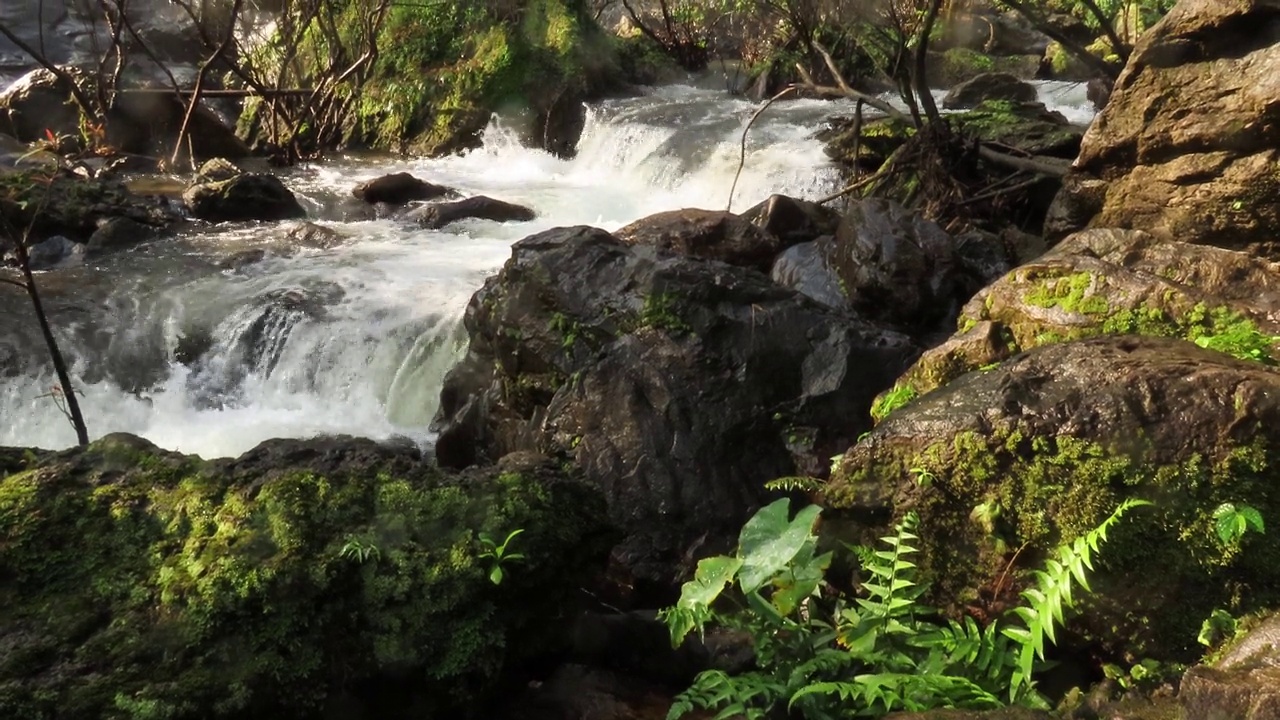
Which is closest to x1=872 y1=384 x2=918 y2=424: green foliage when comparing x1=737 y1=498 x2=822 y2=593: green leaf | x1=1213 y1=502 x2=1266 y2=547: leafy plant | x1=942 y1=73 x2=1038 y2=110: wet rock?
x1=737 y1=498 x2=822 y2=593: green leaf

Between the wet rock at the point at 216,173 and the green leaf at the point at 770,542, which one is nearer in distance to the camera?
the green leaf at the point at 770,542

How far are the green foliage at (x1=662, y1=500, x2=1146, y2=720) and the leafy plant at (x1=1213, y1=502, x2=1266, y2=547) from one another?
253 mm

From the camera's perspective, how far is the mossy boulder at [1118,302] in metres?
3.72

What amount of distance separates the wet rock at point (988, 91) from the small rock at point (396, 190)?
28.4ft

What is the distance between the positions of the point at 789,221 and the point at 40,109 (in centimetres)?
1428

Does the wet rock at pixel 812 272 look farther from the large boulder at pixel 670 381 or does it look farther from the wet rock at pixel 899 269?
the large boulder at pixel 670 381

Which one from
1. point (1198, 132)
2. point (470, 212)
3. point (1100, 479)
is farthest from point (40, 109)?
point (1100, 479)

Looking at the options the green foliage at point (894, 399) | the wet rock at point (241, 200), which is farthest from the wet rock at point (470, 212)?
the green foliage at point (894, 399)

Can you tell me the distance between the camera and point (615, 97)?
59.3 ft

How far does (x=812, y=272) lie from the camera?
6.99 meters

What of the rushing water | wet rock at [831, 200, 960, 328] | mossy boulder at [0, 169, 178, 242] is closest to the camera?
wet rock at [831, 200, 960, 328]

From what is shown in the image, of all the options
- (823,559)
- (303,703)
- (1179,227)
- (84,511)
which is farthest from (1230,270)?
(84,511)

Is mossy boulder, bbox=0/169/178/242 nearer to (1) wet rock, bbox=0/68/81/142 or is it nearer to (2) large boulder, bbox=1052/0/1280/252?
(1) wet rock, bbox=0/68/81/142

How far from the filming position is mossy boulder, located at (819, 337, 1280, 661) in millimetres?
2719
